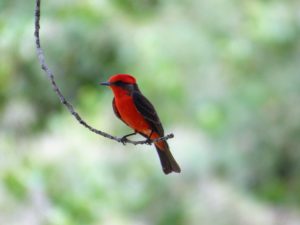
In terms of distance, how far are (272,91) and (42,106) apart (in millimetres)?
2342

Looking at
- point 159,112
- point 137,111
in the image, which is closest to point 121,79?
point 137,111

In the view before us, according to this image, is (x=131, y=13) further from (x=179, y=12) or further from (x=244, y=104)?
(x=244, y=104)

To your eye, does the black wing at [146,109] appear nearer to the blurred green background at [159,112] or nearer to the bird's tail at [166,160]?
the bird's tail at [166,160]

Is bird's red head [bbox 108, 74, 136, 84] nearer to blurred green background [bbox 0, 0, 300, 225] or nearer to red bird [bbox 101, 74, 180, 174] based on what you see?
red bird [bbox 101, 74, 180, 174]

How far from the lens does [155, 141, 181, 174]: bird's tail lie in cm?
341

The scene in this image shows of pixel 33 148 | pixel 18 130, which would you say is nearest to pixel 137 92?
pixel 33 148

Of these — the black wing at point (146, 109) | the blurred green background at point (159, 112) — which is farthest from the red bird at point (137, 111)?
the blurred green background at point (159, 112)

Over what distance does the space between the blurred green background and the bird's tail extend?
3.23 meters

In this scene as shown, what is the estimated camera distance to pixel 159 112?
816 centimetres

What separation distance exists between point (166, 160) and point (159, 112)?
4.72 metres

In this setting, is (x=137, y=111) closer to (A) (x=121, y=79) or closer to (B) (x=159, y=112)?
(A) (x=121, y=79)

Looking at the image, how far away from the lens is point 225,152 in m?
8.62

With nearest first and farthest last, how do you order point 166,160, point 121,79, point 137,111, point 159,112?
point 121,79 < point 137,111 < point 166,160 < point 159,112

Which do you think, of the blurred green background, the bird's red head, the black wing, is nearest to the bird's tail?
the black wing
